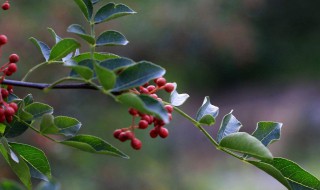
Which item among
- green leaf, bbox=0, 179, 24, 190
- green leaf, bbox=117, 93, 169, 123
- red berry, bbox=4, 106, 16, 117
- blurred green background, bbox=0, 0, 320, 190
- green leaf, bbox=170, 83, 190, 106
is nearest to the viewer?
green leaf, bbox=0, 179, 24, 190

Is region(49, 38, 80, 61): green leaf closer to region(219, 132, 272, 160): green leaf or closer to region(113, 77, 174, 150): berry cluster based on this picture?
region(113, 77, 174, 150): berry cluster

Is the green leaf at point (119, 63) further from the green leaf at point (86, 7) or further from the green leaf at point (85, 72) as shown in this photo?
the green leaf at point (86, 7)

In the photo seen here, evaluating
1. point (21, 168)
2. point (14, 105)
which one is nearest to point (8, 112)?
point (14, 105)

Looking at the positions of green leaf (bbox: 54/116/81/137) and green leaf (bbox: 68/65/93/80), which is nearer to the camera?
green leaf (bbox: 68/65/93/80)

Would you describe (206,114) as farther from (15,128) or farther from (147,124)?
(15,128)

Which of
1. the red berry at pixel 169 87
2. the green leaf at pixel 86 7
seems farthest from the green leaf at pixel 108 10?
the red berry at pixel 169 87

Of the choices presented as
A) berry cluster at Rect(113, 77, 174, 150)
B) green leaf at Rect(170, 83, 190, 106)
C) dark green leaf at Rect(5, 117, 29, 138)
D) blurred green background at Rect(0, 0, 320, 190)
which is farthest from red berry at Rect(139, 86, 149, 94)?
blurred green background at Rect(0, 0, 320, 190)
